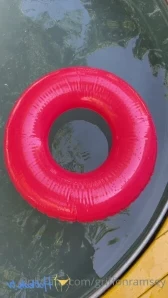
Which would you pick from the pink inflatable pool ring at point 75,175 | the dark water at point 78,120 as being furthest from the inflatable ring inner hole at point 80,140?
the pink inflatable pool ring at point 75,175

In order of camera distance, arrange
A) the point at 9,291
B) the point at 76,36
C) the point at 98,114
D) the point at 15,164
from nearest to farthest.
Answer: the point at 15,164 → the point at 9,291 → the point at 98,114 → the point at 76,36

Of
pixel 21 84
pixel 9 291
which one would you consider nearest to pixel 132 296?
pixel 9 291

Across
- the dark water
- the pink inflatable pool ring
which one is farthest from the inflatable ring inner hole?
the pink inflatable pool ring

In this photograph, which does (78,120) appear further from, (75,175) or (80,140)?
(75,175)

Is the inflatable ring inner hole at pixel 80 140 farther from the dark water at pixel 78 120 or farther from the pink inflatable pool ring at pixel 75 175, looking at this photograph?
the pink inflatable pool ring at pixel 75 175

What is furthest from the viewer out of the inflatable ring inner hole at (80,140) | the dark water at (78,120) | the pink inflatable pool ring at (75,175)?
the inflatable ring inner hole at (80,140)

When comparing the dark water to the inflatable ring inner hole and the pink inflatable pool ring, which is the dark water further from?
the pink inflatable pool ring

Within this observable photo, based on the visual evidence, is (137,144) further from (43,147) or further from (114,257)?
(114,257)

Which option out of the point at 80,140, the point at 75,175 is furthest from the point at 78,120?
the point at 75,175

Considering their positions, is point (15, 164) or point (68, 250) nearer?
point (15, 164)
